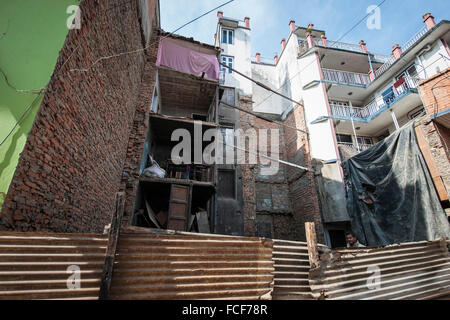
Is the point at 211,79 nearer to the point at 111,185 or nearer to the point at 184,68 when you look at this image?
the point at 184,68

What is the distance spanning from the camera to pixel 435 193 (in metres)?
6.11

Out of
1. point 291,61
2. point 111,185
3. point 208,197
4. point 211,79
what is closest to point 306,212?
point 208,197

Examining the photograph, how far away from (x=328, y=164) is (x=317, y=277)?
8744mm

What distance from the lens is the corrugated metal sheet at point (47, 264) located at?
73.5 inches

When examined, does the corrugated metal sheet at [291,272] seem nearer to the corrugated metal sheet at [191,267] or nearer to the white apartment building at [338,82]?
the corrugated metal sheet at [191,267]

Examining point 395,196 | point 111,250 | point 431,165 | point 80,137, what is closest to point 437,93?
point 431,165

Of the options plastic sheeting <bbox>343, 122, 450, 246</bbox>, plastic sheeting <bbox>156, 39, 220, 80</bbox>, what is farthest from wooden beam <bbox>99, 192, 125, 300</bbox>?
plastic sheeting <bbox>343, 122, 450, 246</bbox>

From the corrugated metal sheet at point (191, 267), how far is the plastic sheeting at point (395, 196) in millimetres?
6753

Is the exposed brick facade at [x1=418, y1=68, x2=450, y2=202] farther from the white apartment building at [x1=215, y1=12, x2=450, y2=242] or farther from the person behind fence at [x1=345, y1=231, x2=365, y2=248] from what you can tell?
the person behind fence at [x1=345, y1=231, x2=365, y2=248]

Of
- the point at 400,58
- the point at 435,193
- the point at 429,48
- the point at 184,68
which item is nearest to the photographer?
the point at 435,193

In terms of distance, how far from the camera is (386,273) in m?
3.36

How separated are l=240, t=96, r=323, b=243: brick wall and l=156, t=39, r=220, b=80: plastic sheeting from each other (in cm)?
385

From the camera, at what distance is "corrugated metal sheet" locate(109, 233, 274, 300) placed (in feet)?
7.20
